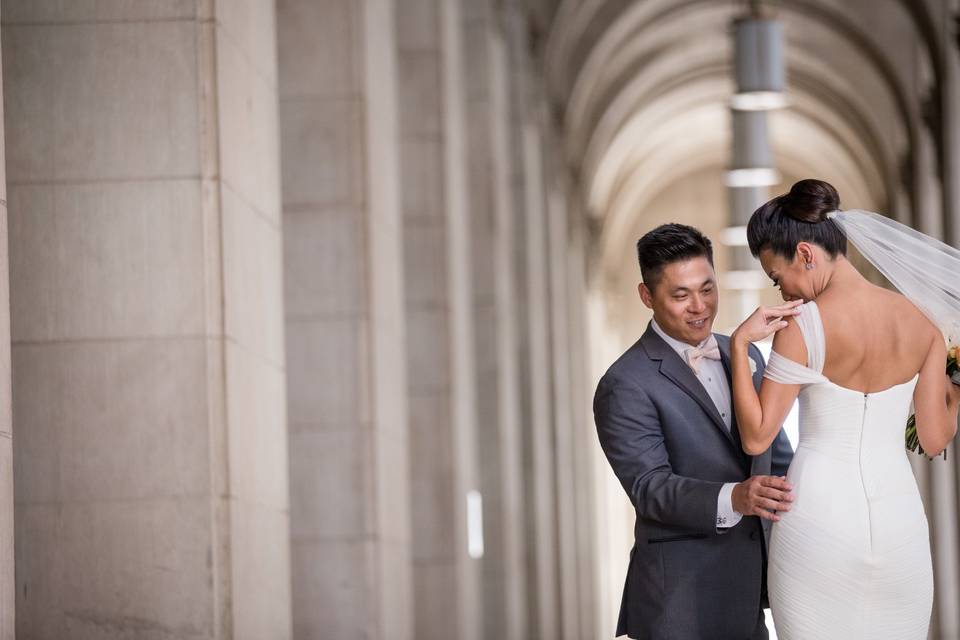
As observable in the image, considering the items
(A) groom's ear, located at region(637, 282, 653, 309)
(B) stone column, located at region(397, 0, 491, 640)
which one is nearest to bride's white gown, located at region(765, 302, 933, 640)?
(A) groom's ear, located at region(637, 282, 653, 309)

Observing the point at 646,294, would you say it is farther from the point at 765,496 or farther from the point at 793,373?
the point at 765,496

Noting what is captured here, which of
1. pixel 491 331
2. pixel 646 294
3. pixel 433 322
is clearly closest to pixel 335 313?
pixel 433 322

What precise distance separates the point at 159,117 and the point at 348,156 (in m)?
3.56

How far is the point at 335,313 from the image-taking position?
10.5 meters

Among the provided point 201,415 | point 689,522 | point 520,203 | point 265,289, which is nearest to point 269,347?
point 265,289

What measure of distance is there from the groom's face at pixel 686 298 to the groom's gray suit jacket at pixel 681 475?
0.38ft

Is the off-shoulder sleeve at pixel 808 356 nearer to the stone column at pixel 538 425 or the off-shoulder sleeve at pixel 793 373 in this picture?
the off-shoulder sleeve at pixel 793 373

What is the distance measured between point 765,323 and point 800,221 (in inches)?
14.0

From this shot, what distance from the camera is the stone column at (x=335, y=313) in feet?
33.6

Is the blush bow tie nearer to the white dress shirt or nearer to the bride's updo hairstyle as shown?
the white dress shirt

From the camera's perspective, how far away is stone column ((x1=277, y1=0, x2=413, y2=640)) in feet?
33.6

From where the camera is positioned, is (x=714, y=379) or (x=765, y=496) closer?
(x=765, y=496)

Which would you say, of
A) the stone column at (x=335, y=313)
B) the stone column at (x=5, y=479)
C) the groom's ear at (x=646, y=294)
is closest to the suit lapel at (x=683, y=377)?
the groom's ear at (x=646, y=294)

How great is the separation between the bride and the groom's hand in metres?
0.06
